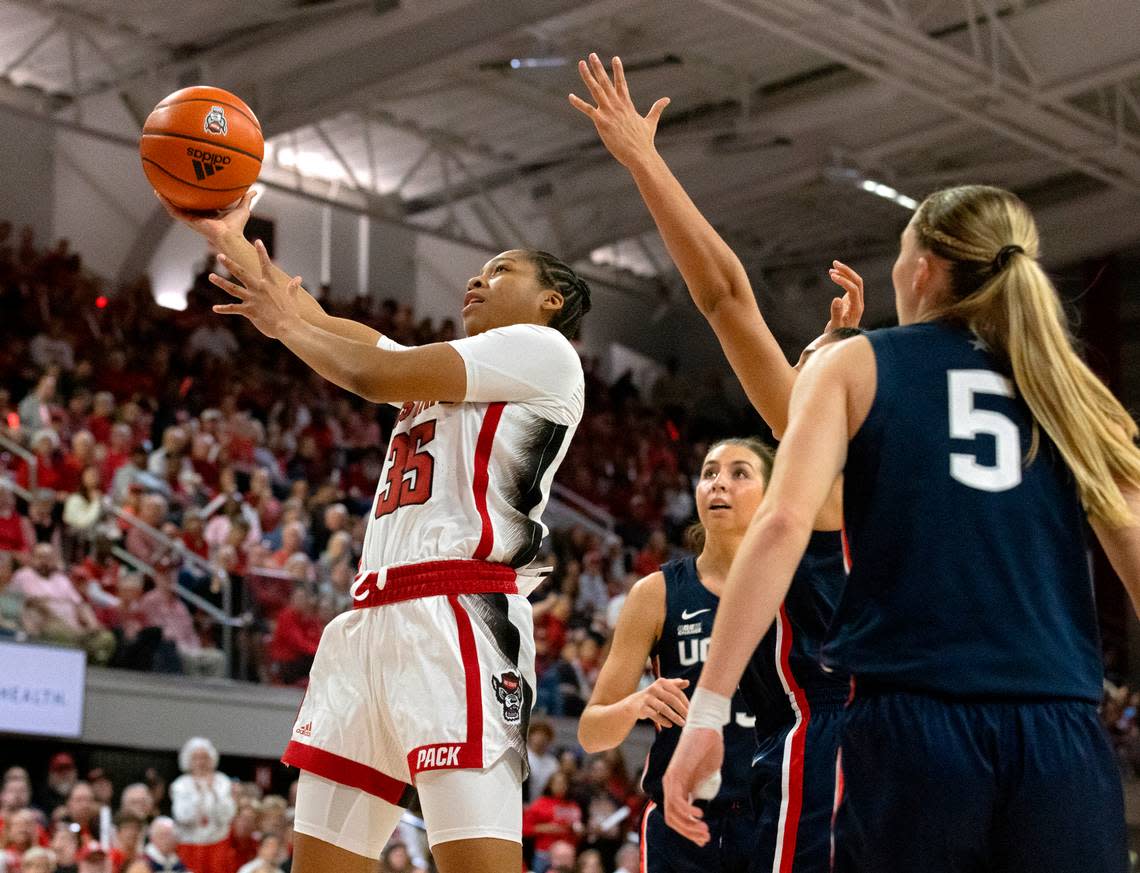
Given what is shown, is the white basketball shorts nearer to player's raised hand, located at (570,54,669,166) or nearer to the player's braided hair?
the player's braided hair

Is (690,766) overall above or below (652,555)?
below

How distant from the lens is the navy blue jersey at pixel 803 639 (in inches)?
170

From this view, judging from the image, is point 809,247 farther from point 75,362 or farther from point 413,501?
point 413,501

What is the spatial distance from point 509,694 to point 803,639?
887 mm

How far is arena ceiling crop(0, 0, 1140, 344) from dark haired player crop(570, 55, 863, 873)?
443 inches

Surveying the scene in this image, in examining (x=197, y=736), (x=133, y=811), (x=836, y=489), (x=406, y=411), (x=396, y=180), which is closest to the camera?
(x=836, y=489)

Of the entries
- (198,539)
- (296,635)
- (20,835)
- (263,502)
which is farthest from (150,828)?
(263,502)

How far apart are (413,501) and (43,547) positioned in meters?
8.09

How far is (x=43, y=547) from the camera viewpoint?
1145 cm

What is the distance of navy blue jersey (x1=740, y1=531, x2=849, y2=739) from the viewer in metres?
4.32

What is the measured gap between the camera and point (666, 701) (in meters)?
3.91

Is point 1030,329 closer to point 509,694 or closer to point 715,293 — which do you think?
point 715,293

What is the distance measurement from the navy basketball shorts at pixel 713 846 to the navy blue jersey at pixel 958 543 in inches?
85.0

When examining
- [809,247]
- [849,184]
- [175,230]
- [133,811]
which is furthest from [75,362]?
[809,247]
